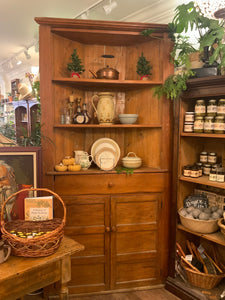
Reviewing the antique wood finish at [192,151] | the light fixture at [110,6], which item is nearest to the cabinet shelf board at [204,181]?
the antique wood finish at [192,151]

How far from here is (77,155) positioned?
7.64 feet

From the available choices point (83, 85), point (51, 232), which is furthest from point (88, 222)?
point (83, 85)

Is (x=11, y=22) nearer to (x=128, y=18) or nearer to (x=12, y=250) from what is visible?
(x=128, y=18)

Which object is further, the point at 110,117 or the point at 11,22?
the point at 11,22

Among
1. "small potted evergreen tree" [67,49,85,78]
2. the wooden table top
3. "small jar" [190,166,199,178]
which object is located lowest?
the wooden table top

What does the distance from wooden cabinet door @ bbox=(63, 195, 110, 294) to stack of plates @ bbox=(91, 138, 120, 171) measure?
1.00 ft

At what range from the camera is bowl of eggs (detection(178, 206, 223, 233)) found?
203cm

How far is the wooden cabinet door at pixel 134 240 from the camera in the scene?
2203 millimetres

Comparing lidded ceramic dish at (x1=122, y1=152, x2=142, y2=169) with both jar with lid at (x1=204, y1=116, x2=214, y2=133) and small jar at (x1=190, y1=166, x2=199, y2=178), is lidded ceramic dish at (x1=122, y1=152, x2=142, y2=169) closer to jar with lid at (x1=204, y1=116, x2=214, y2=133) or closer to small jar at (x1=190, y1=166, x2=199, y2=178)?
small jar at (x1=190, y1=166, x2=199, y2=178)

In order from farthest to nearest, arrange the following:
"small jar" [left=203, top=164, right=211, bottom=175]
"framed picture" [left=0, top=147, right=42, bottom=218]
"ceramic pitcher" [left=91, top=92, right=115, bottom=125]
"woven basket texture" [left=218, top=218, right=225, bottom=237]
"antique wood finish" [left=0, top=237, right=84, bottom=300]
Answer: "ceramic pitcher" [left=91, top=92, right=115, bottom=125]
"small jar" [left=203, top=164, right=211, bottom=175]
"woven basket texture" [left=218, top=218, right=225, bottom=237]
"framed picture" [left=0, top=147, right=42, bottom=218]
"antique wood finish" [left=0, top=237, right=84, bottom=300]

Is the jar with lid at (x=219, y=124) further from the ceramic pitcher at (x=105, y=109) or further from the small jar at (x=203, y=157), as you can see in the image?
the ceramic pitcher at (x=105, y=109)

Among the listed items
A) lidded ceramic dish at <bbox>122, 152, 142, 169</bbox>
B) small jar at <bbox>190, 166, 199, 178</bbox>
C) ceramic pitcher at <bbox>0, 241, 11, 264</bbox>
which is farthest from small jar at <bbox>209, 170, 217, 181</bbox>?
ceramic pitcher at <bbox>0, 241, 11, 264</bbox>

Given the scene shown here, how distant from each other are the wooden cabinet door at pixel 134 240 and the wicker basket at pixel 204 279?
296mm

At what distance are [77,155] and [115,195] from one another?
1.61 feet
